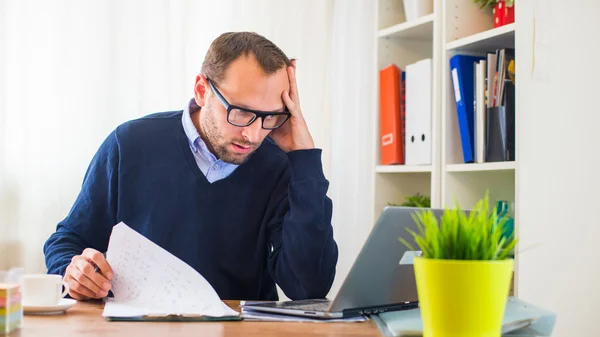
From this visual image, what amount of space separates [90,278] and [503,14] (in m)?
1.57

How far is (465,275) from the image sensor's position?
2.86 feet

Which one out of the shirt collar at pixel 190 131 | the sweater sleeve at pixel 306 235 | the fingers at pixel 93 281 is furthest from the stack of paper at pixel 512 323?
the shirt collar at pixel 190 131

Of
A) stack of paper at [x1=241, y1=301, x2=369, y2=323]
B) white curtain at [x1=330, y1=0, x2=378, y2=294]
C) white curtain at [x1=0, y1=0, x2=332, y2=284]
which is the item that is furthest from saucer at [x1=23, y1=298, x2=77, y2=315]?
white curtain at [x1=330, y1=0, x2=378, y2=294]

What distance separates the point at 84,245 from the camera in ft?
5.84

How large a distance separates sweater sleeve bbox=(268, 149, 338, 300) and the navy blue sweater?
0.03 meters

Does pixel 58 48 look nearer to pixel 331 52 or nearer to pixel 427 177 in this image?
pixel 331 52

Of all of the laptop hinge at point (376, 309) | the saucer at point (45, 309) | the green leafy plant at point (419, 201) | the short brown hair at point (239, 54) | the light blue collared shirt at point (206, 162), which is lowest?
the laptop hinge at point (376, 309)

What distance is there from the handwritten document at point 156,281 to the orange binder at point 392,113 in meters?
1.55

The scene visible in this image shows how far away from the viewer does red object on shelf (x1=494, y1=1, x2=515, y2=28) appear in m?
2.29

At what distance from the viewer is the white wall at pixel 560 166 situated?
2.08 m

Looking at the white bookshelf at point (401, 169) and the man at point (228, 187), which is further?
the white bookshelf at point (401, 169)

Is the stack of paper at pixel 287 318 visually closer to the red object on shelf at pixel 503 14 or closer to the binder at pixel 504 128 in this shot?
the binder at pixel 504 128

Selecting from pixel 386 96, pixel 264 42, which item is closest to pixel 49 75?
pixel 264 42

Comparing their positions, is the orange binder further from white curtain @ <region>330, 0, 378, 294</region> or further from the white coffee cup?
the white coffee cup
